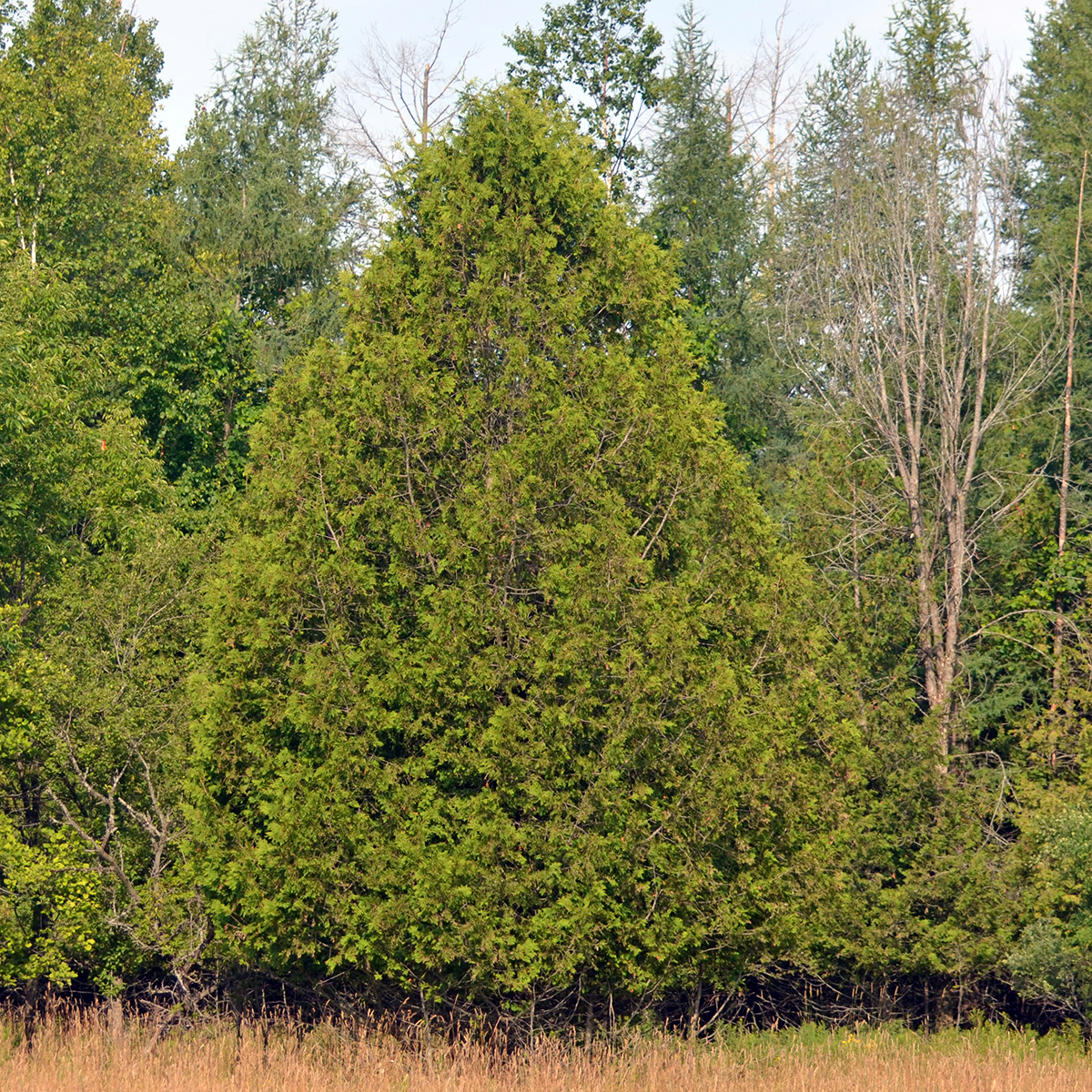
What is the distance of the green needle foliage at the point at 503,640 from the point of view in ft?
35.2

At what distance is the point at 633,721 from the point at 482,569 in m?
1.90

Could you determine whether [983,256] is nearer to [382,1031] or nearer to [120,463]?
[120,463]

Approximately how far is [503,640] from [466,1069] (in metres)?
3.57

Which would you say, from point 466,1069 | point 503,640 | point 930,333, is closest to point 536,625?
point 503,640

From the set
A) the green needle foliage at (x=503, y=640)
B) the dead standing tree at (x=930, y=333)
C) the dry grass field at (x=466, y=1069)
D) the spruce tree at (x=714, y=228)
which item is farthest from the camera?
the spruce tree at (x=714, y=228)

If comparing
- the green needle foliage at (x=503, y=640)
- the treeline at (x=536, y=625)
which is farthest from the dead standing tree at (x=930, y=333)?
the green needle foliage at (x=503, y=640)

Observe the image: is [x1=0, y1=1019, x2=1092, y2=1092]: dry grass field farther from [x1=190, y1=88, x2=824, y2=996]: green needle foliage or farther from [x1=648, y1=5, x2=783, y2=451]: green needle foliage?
[x1=648, y1=5, x2=783, y2=451]: green needle foliage

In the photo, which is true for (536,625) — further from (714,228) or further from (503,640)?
(714,228)

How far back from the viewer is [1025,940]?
18.0m

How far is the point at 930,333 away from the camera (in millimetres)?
25266

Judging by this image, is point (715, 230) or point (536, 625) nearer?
point (536, 625)

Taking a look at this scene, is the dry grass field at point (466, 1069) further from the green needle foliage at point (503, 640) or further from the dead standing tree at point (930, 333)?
the dead standing tree at point (930, 333)

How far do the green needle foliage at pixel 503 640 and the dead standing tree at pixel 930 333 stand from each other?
36.1 feet

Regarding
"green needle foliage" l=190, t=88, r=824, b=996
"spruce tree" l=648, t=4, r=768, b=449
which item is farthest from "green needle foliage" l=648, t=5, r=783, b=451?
"green needle foliage" l=190, t=88, r=824, b=996
